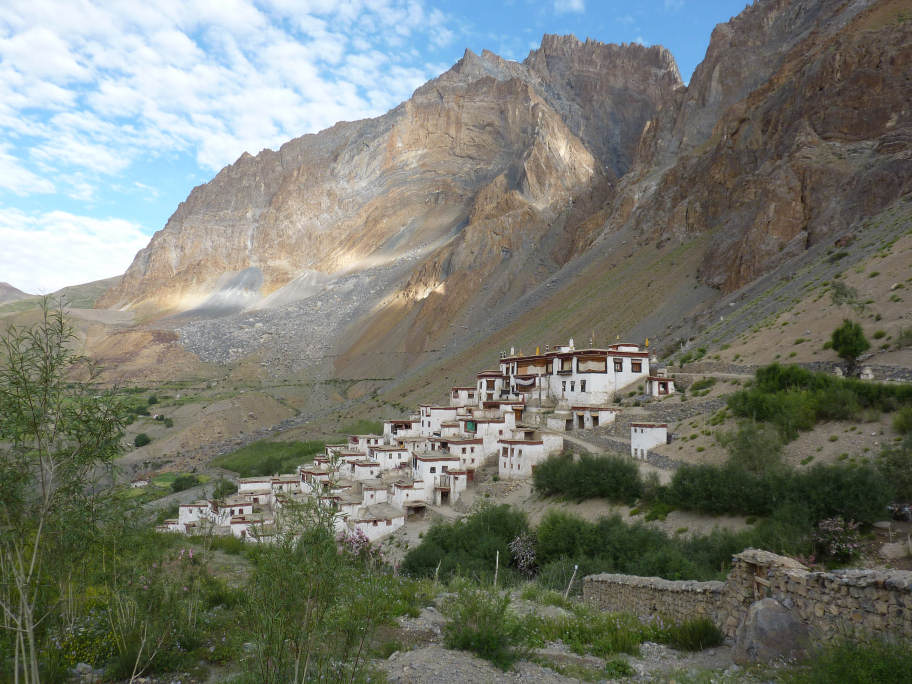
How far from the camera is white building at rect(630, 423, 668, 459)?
2164 centimetres

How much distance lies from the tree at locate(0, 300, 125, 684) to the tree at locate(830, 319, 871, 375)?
2304 cm

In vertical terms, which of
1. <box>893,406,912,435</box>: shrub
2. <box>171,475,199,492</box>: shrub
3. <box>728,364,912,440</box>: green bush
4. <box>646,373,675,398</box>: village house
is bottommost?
<box>171,475,199,492</box>: shrub

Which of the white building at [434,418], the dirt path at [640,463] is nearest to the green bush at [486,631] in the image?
the dirt path at [640,463]

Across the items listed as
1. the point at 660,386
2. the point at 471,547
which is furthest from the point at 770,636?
the point at 660,386

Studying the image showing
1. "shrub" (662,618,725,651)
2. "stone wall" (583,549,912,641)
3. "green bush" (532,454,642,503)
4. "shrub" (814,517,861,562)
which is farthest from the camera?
"green bush" (532,454,642,503)

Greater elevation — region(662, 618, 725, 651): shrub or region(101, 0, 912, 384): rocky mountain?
region(101, 0, 912, 384): rocky mountain

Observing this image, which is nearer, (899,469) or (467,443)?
(899,469)

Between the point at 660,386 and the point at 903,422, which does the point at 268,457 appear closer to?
the point at 660,386

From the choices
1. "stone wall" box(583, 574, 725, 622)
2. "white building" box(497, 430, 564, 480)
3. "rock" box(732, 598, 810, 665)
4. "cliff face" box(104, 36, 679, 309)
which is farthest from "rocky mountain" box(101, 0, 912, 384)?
"rock" box(732, 598, 810, 665)

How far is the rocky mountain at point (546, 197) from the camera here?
50.0 m

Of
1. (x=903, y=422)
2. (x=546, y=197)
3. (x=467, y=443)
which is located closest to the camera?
(x=903, y=422)

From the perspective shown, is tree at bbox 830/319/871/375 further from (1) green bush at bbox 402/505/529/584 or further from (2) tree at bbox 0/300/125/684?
(2) tree at bbox 0/300/125/684

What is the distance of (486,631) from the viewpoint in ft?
24.9

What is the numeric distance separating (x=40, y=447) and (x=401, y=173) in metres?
149
